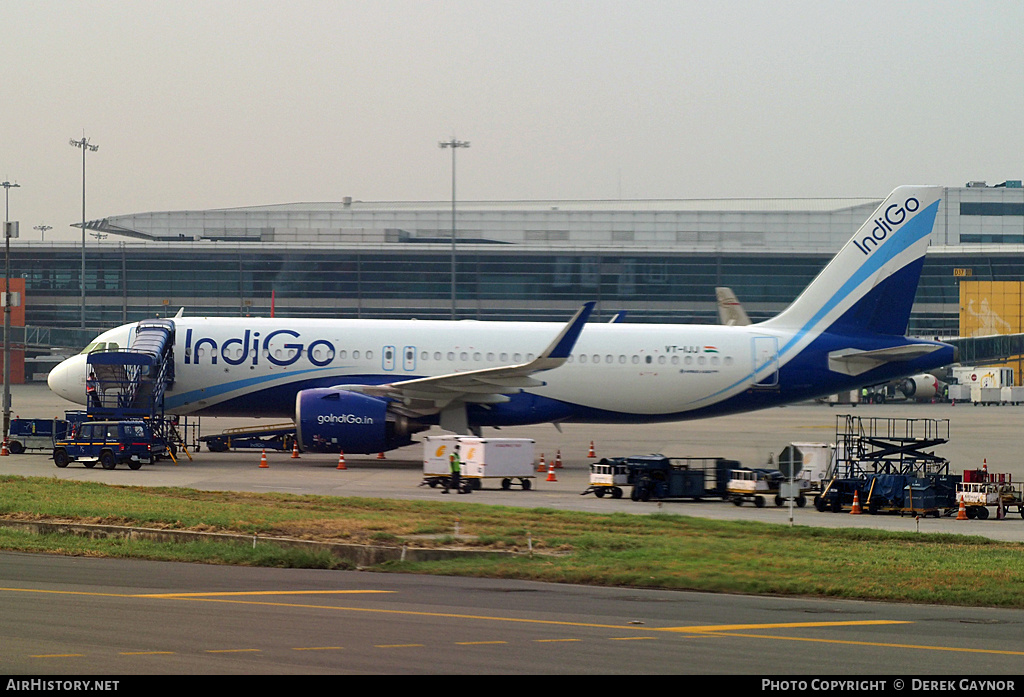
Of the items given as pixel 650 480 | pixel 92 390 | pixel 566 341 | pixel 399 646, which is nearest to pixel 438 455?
pixel 650 480

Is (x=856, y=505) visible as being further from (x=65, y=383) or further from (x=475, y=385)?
(x=65, y=383)

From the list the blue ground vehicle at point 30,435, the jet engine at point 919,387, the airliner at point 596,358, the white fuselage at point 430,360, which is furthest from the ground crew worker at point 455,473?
the jet engine at point 919,387

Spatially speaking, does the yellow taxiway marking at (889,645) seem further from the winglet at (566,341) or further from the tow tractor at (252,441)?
the tow tractor at (252,441)

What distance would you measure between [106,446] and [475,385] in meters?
11.0

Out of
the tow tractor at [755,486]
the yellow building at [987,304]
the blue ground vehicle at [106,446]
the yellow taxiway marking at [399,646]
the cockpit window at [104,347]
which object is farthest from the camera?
the yellow building at [987,304]

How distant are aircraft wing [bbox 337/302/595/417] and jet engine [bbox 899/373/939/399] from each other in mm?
63678

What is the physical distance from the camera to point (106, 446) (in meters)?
33.5

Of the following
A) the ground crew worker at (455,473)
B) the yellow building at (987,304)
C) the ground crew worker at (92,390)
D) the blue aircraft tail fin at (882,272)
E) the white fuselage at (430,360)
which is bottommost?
the ground crew worker at (455,473)

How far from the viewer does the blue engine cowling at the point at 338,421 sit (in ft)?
115

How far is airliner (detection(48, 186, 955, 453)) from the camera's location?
37.3 meters

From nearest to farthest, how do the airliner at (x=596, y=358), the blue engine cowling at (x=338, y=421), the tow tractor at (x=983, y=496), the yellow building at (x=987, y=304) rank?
the tow tractor at (x=983, y=496) → the blue engine cowling at (x=338, y=421) → the airliner at (x=596, y=358) → the yellow building at (x=987, y=304)

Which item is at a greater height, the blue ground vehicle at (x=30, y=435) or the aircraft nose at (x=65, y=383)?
the aircraft nose at (x=65, y=383)

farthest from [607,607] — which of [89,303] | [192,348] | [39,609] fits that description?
[89,303]

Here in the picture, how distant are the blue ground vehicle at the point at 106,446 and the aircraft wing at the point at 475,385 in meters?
6.39
